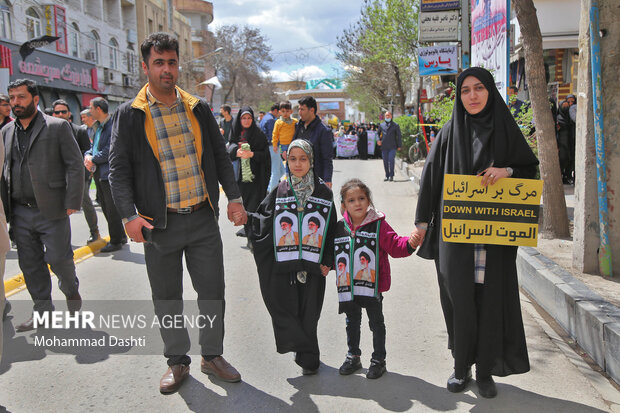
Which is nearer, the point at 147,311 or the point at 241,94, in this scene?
the point at 147,311

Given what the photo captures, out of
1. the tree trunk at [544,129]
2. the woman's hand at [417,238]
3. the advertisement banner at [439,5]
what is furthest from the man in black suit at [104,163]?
the advertisement banner at [439,5]

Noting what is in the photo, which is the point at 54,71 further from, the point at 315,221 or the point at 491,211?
the point at 491,211

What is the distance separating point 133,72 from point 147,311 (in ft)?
118

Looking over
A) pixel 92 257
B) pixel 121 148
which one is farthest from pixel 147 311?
pixel 92 257

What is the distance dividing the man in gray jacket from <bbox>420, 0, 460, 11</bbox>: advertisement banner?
11.1ft

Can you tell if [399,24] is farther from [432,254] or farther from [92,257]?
[432,254]

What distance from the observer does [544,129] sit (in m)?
6.88

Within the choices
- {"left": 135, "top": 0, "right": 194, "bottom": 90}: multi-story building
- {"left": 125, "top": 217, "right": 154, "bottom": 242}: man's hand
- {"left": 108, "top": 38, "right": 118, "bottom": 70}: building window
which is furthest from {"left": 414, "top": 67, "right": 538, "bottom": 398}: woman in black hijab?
{"left": 135, "top": 0, "right": 194, "bottom": 90}: multi-story building

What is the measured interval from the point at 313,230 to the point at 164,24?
44766 millimetres

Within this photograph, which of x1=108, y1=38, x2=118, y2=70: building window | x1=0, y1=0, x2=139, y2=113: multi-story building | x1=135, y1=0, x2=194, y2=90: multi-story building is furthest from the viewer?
x1=135, y1=0, x2=194, y2=90: multi-story building

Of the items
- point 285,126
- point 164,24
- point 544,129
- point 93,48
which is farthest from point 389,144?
point 164,24

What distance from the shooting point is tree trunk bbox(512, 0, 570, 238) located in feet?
22.5

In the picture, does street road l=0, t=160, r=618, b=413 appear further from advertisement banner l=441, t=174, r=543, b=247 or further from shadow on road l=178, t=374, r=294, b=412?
advertisement banner l=441, t=174, r=543, b=247

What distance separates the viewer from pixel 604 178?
16.6 ft
